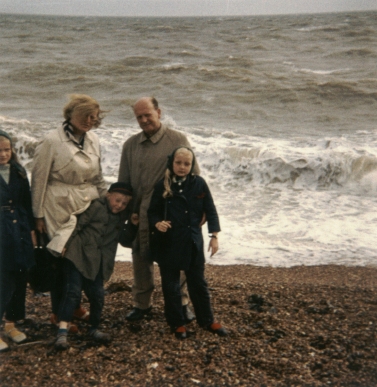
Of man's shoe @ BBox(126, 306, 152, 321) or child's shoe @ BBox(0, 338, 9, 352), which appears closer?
child's shoe @ BBox(0, 338, 9, 352)

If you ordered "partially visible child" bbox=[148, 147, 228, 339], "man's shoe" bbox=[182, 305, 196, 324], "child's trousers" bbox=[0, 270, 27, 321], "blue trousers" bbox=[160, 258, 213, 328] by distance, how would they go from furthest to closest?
"man's shoe" bbox=[182, 305, 196, 324] < "blue trousers" bbox=[160, 258, 213, 328] < "partially visible child" bbox=[148, 147, 228, 339] < "child's trousers" bbox=[0, 270, 27, 321]

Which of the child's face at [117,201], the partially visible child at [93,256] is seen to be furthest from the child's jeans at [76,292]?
the child's face at [117,201]

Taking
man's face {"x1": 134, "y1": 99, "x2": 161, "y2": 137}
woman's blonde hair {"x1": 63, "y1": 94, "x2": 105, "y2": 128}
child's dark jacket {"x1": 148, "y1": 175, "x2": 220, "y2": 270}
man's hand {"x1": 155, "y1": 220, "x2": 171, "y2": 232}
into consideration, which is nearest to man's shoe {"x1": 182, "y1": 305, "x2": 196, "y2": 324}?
child's dark jacket {"x1": 148, "y1": 175, "x2": 220, "y2": 270}

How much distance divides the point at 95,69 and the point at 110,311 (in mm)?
19547

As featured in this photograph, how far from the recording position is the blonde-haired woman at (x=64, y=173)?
365cm

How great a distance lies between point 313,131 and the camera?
48.1 ft

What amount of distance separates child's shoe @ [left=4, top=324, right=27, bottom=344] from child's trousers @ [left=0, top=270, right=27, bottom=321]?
0.22ft

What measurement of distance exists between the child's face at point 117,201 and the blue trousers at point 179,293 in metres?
0.51

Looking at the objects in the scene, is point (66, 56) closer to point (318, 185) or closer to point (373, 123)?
point (373, 123)

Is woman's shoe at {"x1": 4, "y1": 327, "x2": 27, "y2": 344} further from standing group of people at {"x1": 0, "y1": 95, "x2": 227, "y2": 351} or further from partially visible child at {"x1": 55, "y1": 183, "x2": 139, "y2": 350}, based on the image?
partially visible child at {"x1": 55, "y1": 183, "x2": 139, "y2": 350}

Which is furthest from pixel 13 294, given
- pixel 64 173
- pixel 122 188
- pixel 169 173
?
pixel 169 173

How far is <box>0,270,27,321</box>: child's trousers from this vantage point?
12.0ft

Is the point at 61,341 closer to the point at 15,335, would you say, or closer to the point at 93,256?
the point at 15,335

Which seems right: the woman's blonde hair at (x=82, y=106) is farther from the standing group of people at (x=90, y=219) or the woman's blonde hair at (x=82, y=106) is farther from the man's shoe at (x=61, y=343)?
the man's shoe at (x=61, y=343)
